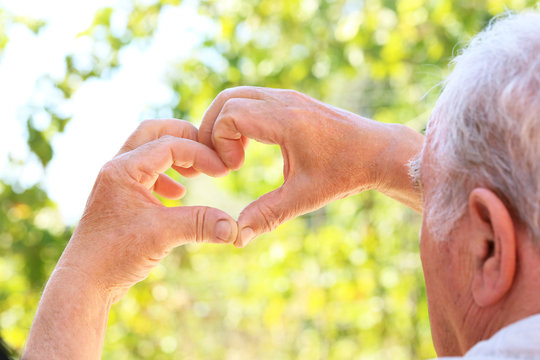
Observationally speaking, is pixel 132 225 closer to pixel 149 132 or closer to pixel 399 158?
pixel 149 132

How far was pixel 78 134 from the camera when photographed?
272cm

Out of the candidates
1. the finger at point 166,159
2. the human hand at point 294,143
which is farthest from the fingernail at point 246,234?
the finger at point 166,159

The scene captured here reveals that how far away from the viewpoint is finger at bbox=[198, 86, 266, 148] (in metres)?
1.19

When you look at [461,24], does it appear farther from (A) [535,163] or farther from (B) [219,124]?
(A) [535,163]

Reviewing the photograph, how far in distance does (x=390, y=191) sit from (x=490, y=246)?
0.52 m

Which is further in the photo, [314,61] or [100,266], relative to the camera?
[314,61]

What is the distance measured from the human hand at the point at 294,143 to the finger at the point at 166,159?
0.09 ft

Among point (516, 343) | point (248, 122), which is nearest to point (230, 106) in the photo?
point (248, 122)

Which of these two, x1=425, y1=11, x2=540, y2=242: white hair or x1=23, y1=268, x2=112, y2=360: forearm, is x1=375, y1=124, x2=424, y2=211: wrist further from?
x1=23, y1=268, x2=112, y2=360: forearm

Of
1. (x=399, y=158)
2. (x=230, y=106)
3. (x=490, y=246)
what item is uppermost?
(x=230, y=106)

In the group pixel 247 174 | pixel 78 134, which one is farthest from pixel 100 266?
pixel 247 174

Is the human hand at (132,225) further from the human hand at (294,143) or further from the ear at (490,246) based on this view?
the ear at (490,246)

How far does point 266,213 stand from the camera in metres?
1.14

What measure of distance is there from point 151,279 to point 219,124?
1930 millimetres
